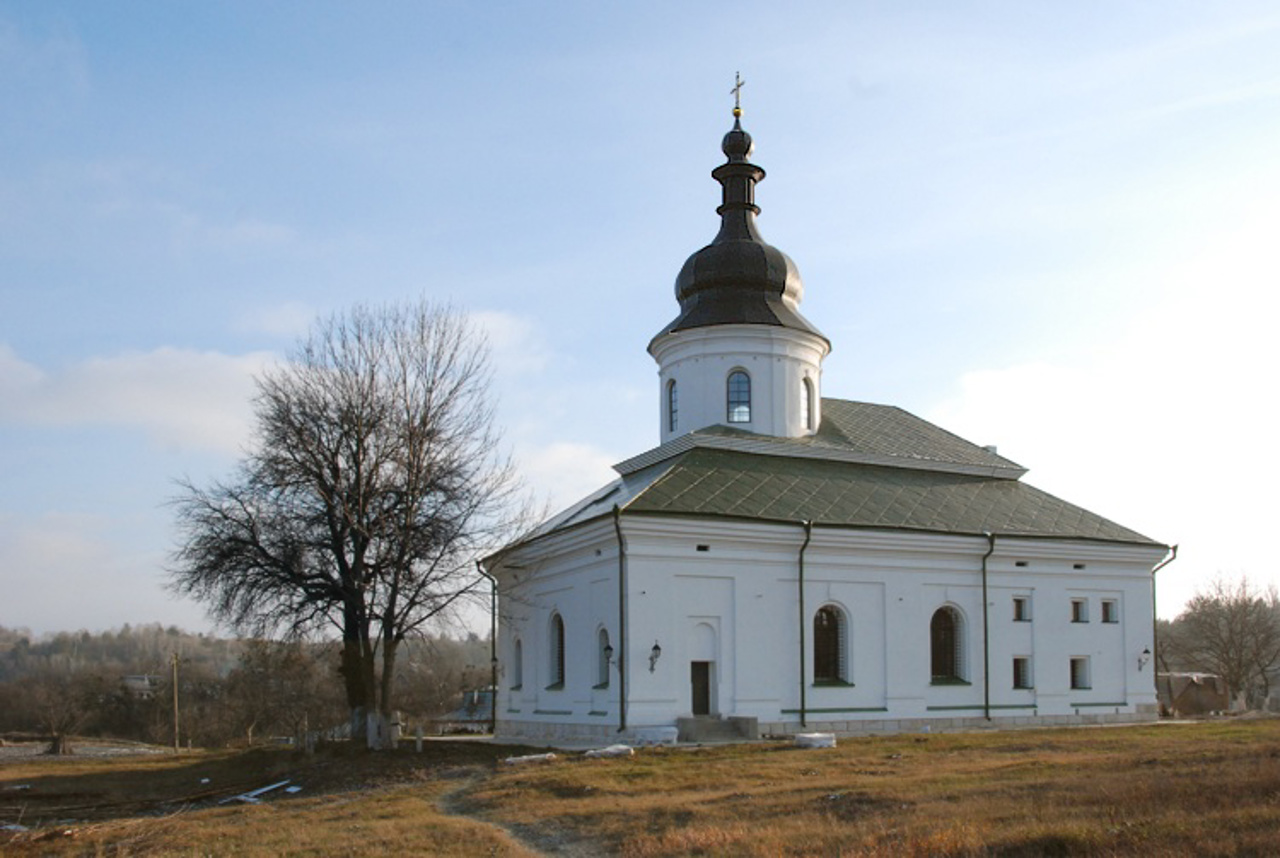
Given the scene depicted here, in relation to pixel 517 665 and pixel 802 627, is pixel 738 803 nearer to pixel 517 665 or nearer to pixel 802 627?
pixel 802 627

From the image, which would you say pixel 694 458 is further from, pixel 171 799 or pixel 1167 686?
pixel 1167 686

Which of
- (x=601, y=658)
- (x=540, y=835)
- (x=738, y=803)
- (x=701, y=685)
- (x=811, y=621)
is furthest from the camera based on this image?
(x=811, y=621)

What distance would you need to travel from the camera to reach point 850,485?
3231 centimetres

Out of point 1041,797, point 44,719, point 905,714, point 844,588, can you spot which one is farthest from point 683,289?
point 44,719

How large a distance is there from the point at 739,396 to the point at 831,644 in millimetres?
7925

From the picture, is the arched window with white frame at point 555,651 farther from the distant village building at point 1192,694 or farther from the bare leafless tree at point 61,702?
the distant village building at point 1192,694

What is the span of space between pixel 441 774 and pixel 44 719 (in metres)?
38.3

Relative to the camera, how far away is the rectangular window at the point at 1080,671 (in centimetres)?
3306

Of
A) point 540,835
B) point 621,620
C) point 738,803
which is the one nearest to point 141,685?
point 621,620

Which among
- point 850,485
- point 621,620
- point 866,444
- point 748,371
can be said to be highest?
point 748,371

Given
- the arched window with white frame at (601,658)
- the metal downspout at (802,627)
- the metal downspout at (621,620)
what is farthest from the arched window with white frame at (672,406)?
the arched window with white frame at (601,658)

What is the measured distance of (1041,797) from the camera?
49.3ft

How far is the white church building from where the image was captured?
27750 mm

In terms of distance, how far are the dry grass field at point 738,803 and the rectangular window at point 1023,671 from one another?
14.5ft
